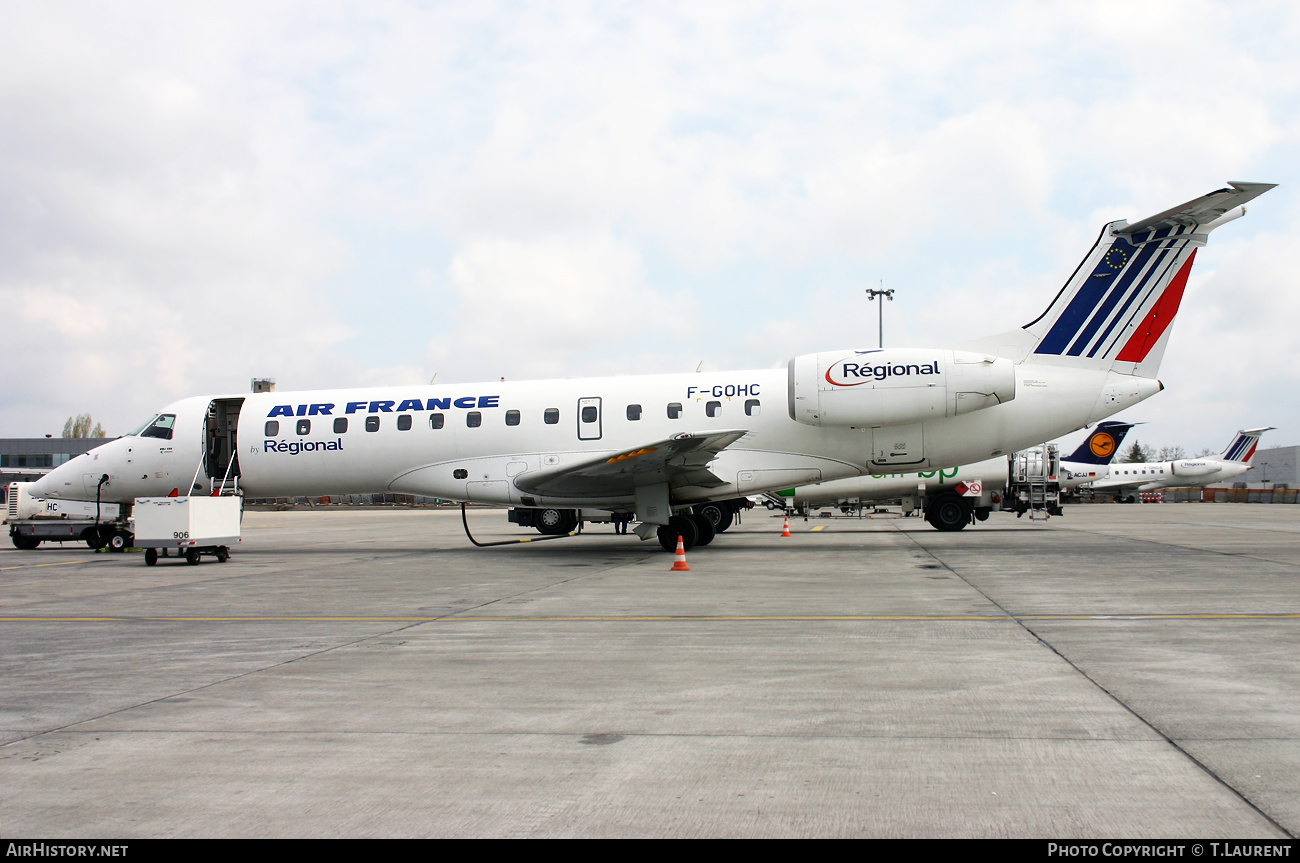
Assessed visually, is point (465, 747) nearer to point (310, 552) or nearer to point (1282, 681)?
point (1282, 681)

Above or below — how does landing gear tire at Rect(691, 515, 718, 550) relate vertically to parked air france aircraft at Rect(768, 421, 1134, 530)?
below

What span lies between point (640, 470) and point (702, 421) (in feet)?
5.89

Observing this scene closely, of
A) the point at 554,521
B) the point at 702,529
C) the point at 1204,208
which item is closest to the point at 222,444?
the point at 554,521

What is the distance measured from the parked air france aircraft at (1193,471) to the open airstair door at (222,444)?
5940cm

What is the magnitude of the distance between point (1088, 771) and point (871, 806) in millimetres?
1194

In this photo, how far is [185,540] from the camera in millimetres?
17312

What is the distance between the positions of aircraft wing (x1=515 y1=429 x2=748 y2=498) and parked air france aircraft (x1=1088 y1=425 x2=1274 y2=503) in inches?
2164

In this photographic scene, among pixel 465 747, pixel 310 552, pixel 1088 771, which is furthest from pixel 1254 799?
pixel 310 552

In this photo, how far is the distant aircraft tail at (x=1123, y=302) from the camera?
1680 cm

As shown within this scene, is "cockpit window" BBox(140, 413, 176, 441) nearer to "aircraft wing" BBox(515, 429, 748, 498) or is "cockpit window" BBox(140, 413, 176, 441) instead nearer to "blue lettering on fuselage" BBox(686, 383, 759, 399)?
"aircraft wing" BBox(515, 429, 748, 498)

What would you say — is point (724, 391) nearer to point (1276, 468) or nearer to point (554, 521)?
point (554, 521)

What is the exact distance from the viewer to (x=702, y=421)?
18.2m

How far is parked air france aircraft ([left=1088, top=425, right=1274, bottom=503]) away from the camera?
209ft

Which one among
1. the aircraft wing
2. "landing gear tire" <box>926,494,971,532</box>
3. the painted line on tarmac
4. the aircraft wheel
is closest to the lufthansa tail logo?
Answer: "landing gear tire" <box>926,494,971,532</box>
